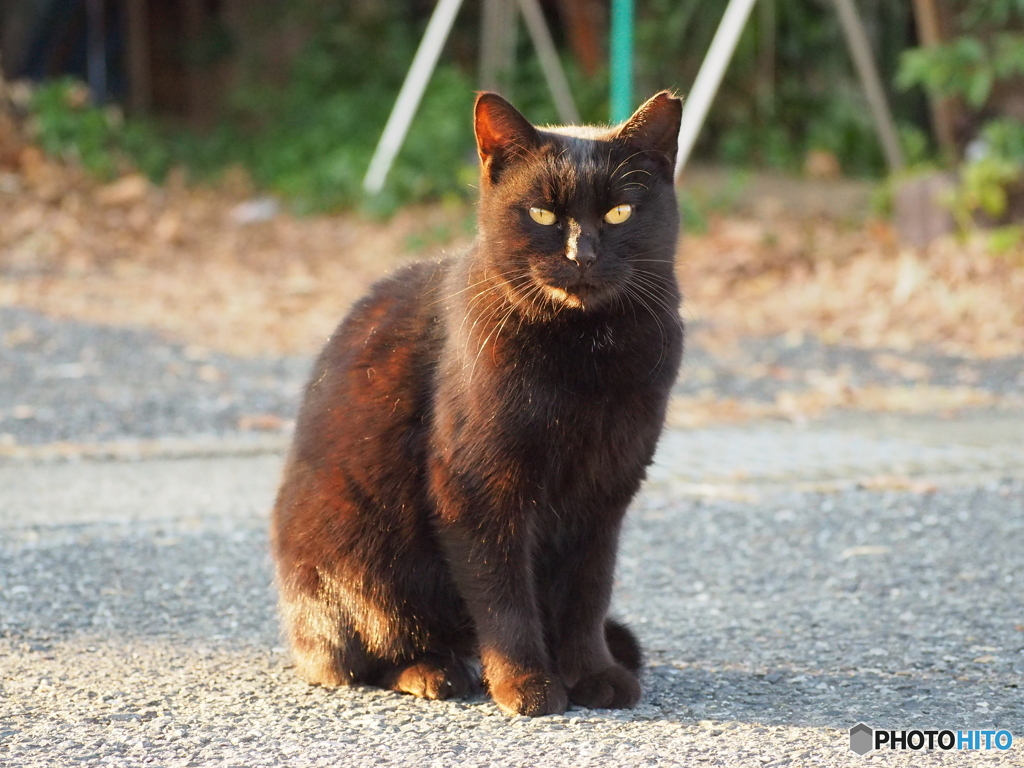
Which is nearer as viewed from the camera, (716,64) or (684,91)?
(716,64)

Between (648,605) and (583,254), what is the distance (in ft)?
3.99

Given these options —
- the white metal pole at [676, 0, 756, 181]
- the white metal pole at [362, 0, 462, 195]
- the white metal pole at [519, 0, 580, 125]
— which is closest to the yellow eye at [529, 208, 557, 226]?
the white metal pole at [676, 0, 756, 181]

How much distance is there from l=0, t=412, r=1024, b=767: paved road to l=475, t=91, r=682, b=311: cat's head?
2.71 feet

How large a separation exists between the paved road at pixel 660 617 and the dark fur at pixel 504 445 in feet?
0.42

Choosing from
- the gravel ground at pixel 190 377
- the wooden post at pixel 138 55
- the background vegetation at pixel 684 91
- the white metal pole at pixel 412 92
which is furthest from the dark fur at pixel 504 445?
the wooden post at pixel 138 55

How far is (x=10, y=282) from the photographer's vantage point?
7.31 meters

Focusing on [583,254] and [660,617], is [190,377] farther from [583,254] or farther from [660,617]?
[583,254]

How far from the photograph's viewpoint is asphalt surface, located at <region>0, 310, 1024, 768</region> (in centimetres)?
223

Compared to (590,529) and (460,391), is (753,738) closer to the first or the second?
(590,529)

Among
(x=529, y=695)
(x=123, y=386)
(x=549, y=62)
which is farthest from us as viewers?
(x=549, y=62)

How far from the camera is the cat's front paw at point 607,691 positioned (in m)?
2.42

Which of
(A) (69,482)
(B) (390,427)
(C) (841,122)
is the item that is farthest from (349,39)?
(B) (390,427)

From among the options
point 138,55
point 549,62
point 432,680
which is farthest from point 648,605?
point 138,55

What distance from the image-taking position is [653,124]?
2.39 meters
